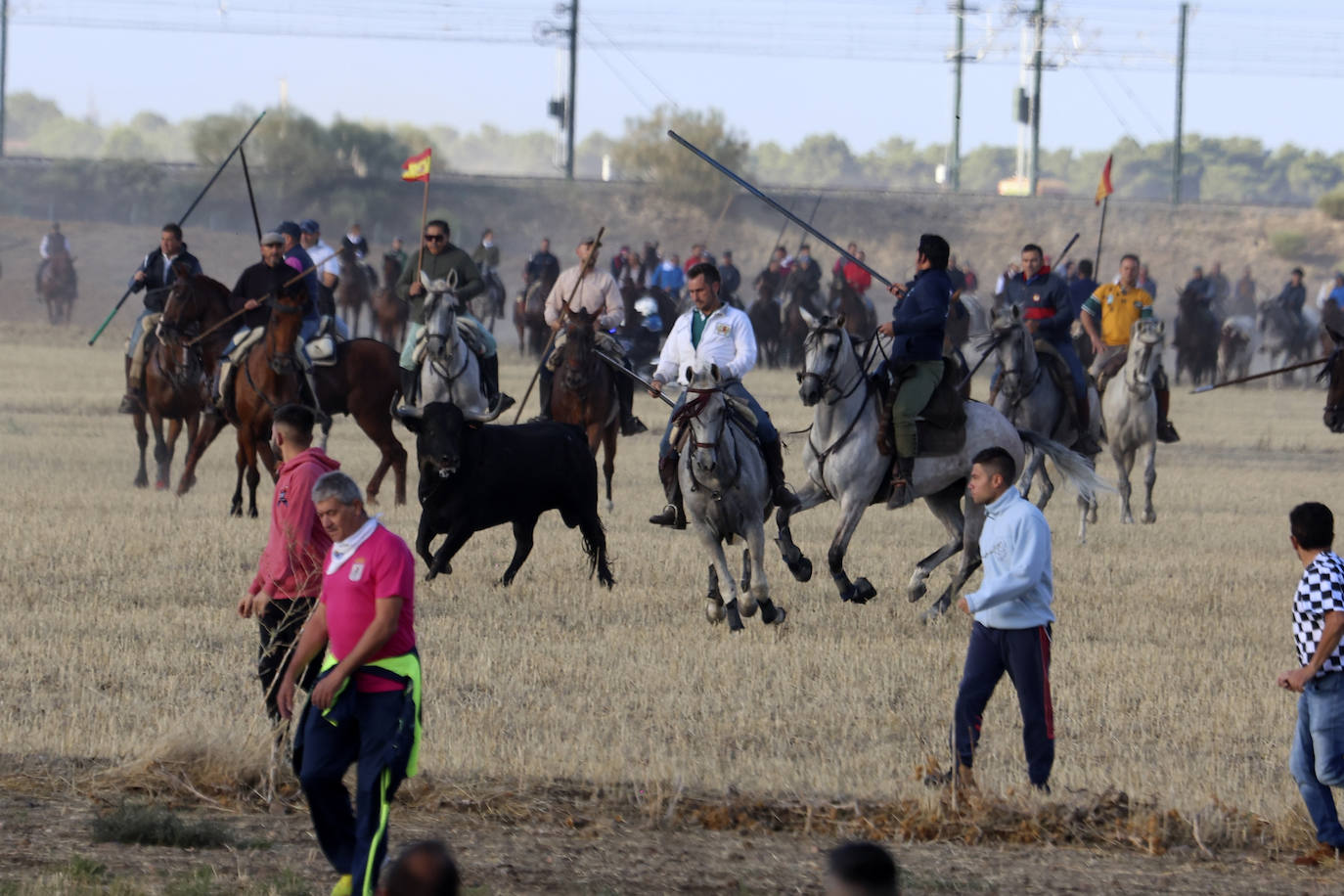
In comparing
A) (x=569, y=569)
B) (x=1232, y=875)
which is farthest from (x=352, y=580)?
(x=569, y=569)

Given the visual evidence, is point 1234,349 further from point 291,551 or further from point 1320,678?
point 291,551

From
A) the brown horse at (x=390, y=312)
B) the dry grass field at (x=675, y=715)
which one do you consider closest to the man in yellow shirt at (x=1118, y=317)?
the dry grass field at (x=675, y=715)

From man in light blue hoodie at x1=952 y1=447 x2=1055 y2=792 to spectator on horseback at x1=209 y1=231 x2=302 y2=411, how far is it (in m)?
10.4

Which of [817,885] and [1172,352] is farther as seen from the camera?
[1172,352]

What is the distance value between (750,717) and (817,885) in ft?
8.72

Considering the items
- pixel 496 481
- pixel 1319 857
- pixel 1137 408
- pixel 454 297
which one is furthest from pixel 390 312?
pixel 1319 857

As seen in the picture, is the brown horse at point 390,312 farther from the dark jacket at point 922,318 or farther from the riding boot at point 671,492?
the riding boot at point 671,492

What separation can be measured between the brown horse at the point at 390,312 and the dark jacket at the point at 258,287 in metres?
20.4

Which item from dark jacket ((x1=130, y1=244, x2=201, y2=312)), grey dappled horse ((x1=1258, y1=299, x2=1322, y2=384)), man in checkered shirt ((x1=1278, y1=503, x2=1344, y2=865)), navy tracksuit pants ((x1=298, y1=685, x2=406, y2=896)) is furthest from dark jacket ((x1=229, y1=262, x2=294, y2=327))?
grey dappled horse ((x1=1258, y1=299, x2=1322, y2=384))

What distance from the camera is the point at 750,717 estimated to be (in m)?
9.50

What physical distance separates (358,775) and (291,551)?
1557mm

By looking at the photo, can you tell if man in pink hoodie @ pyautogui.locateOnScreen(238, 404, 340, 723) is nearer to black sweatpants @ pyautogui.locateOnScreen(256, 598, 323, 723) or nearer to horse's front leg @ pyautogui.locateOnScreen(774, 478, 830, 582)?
A: black sweatpants @ pyautogui.locateOnScreen(256, 598, 323, 723)

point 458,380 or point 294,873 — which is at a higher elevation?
point 458,380

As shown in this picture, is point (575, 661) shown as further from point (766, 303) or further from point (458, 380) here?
point (766, 303)
